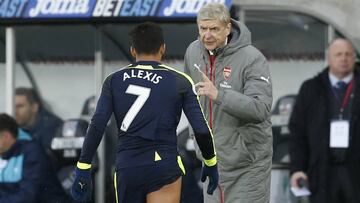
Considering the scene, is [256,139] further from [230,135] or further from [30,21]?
[30,21]

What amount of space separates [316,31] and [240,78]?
262 centimetres

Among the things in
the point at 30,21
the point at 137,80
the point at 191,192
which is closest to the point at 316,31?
the point at 191,192

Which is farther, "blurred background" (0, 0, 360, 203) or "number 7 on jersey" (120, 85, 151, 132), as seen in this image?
"blurred background" (0, 0, 360, 203)

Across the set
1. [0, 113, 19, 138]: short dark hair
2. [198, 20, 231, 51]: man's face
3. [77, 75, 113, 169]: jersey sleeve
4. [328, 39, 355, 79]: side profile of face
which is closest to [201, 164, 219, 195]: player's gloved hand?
[77, 75, 113, 169]: jersey sleeve

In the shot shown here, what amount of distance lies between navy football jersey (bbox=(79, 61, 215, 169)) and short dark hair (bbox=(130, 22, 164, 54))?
0.07m

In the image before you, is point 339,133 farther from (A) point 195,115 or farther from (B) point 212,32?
(A) point 195,115

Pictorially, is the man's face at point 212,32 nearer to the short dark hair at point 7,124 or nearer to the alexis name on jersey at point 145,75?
the alexis name on jersey at point 145,75

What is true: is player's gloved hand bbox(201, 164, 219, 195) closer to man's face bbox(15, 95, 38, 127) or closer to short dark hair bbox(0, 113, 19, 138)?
short dark hair bbox(0, 113, 19, 138)

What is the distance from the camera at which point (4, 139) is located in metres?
8.72

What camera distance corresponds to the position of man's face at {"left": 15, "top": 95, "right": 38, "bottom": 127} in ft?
30.7

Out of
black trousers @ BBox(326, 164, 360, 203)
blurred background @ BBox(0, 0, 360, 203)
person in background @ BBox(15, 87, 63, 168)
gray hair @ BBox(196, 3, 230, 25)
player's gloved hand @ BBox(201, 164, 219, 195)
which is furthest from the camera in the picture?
person in background @ BBox(15, 87, 63, 168)

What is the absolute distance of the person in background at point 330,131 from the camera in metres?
7.89

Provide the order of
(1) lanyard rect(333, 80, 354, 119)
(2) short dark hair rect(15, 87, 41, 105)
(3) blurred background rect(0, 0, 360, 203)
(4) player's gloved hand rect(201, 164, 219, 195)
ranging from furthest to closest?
(2) short dark hair rect(15, 87, 41, 105) < (3) blurred background rect(0, 0, 360, 203) < (1) lanyard rect(333, 80, 354, 119) < (4) player's gloved hand rect(201, 164, 219, 195)

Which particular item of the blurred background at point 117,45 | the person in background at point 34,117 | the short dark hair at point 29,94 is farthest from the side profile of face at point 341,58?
the short dark hair at point 29,94
